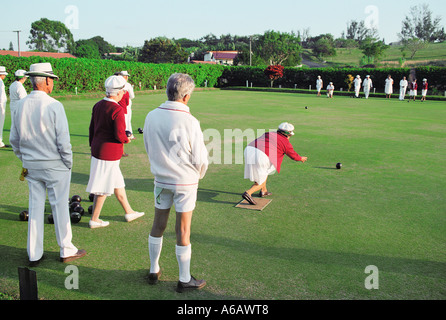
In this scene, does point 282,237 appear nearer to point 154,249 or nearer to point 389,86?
point 154,249

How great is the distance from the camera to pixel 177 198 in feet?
12.1

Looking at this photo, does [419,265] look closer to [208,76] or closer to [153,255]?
[153,255]

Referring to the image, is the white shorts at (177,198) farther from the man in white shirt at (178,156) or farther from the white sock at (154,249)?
the white sock at (154,249)

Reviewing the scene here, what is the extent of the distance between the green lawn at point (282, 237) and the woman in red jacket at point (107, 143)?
585 mm

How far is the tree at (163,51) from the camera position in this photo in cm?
8088

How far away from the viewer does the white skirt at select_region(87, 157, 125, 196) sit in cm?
532

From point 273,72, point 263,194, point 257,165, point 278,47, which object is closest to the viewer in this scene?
point 257,165

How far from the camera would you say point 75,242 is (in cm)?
497

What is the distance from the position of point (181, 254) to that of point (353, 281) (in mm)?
1842

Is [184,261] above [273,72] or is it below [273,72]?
below

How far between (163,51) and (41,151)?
8142 cm

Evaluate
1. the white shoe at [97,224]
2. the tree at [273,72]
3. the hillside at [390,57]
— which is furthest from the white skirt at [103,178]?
the hillside at [390,57]

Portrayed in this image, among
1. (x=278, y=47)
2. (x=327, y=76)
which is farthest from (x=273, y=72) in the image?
(x=278, y=47)

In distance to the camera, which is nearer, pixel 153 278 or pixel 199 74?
pixel 153 278
